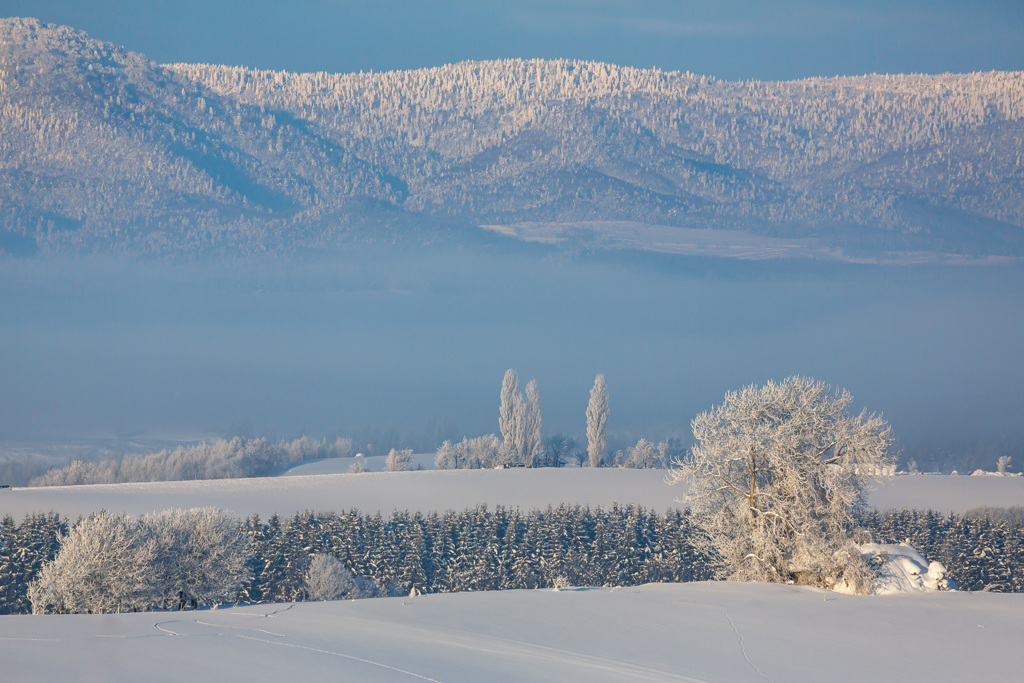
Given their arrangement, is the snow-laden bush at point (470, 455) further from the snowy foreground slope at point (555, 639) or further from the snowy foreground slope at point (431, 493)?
the snowy foreground slope at point (555, 639)

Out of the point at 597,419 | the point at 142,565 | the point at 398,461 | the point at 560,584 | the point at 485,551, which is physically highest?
the point at 597,419

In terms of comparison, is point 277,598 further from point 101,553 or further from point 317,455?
point 317,455

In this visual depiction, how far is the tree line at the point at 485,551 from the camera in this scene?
172 feet

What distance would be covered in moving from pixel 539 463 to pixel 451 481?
20.5 meters

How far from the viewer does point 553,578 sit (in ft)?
187

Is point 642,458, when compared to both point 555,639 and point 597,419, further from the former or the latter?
point 555,639

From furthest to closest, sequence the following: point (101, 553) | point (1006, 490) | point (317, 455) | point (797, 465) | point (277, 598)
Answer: point (317, 455)
point (1006, 490)
point (277, 598)
point (101, 553)
point (797, 465)

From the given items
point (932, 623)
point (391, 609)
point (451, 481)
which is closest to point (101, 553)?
point (391, 609)

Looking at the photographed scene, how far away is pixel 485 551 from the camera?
5941 cm

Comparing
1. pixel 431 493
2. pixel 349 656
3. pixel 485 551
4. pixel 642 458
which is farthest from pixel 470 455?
pixel 349 656

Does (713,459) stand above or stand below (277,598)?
above

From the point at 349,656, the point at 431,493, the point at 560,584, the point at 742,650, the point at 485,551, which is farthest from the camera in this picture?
the point at 431,493

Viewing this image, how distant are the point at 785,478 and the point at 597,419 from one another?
75.7 m

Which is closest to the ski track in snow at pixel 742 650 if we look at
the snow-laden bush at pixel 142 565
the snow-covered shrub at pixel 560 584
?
the snow-covered shrub at pixel 560 584
